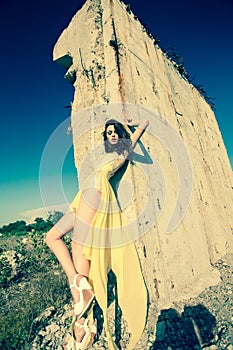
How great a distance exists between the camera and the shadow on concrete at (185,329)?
1.74 meters

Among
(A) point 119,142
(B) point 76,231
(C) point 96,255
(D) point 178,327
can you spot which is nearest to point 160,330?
(D) point 178,327

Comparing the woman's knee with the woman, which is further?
the woman's knee

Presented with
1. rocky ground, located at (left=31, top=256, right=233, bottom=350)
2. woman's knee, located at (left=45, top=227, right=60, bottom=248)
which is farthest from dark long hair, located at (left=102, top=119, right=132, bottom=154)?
rocky ground, located at (left=31, top=256, right=233, bottom=350)

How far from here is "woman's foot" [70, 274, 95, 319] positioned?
1477 millimetres

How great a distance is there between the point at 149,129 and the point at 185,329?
1770 millimetres

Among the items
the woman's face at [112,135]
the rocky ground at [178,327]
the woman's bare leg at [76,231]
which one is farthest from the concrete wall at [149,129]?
the woman's bare leg at [76,231]

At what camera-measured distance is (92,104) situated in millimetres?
2393

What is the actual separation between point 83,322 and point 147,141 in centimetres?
161

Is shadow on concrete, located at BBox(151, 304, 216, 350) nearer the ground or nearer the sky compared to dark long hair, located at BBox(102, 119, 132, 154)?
nearer the ground

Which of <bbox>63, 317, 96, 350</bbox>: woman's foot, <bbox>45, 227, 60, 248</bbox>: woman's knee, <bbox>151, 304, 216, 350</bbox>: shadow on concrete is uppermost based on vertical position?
<bbox>45, 227, 60, 248</bbox>: woman's knee

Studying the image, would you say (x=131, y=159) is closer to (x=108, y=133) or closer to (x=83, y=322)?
(x=108, y=133)

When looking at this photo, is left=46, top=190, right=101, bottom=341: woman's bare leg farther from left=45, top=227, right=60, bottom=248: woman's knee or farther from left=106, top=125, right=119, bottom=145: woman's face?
left=106, top=125, right=119, bottom=145: woman's face

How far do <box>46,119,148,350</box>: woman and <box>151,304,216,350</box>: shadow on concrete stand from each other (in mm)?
271

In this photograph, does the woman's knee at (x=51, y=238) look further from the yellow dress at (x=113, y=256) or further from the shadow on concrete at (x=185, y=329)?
the shadow on concrete at (x=185, y=329)
